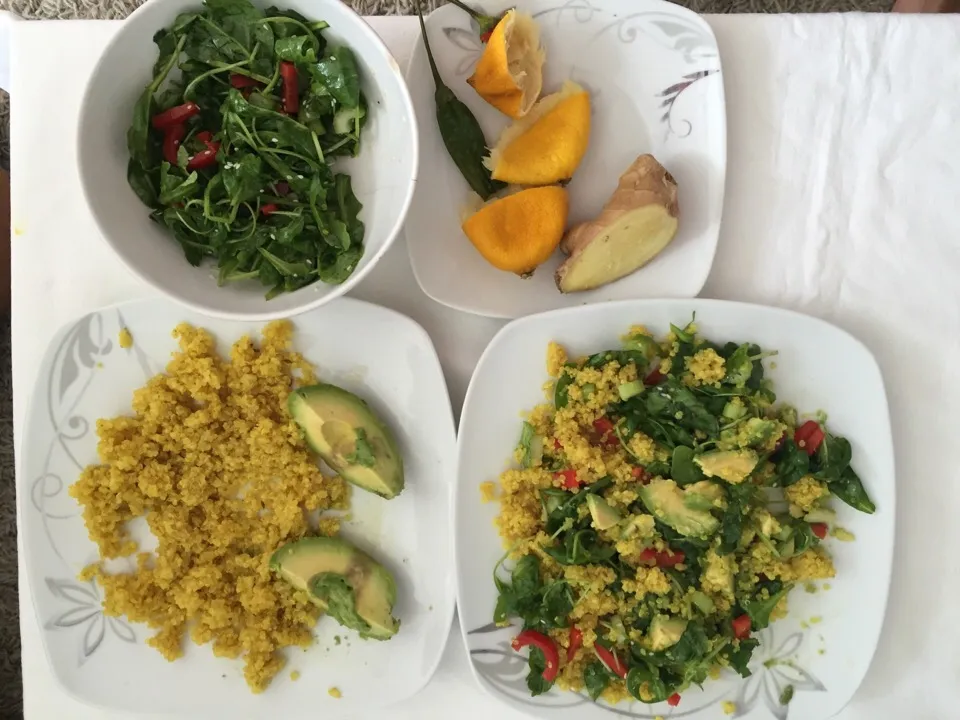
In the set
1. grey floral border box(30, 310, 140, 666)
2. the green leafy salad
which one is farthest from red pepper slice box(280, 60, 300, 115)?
grey floral border box(30, 310, 140, 666)

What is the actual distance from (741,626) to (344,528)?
474 millimetres

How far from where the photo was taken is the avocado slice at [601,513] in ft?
2.72

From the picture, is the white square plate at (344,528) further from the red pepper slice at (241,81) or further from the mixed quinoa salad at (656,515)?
the red pepper slice at (241,81)

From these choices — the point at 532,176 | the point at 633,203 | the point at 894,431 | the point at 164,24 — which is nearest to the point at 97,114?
the point at 164,24

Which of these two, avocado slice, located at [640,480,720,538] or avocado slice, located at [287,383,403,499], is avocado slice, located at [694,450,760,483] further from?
avocado slice, located at [287,383,403,499]

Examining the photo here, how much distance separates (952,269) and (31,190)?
112cm

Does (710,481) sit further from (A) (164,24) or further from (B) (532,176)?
(A) (164,24)

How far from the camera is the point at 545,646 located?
866 mm

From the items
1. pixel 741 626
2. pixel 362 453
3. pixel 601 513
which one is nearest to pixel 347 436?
pixel 362 453

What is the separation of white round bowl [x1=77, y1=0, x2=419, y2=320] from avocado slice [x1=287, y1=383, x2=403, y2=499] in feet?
0.42

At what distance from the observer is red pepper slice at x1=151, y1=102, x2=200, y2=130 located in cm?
77

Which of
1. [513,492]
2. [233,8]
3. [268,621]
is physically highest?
[233,8]

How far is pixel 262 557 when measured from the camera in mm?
877

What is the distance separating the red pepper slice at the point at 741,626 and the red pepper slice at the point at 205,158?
2.51 ft
